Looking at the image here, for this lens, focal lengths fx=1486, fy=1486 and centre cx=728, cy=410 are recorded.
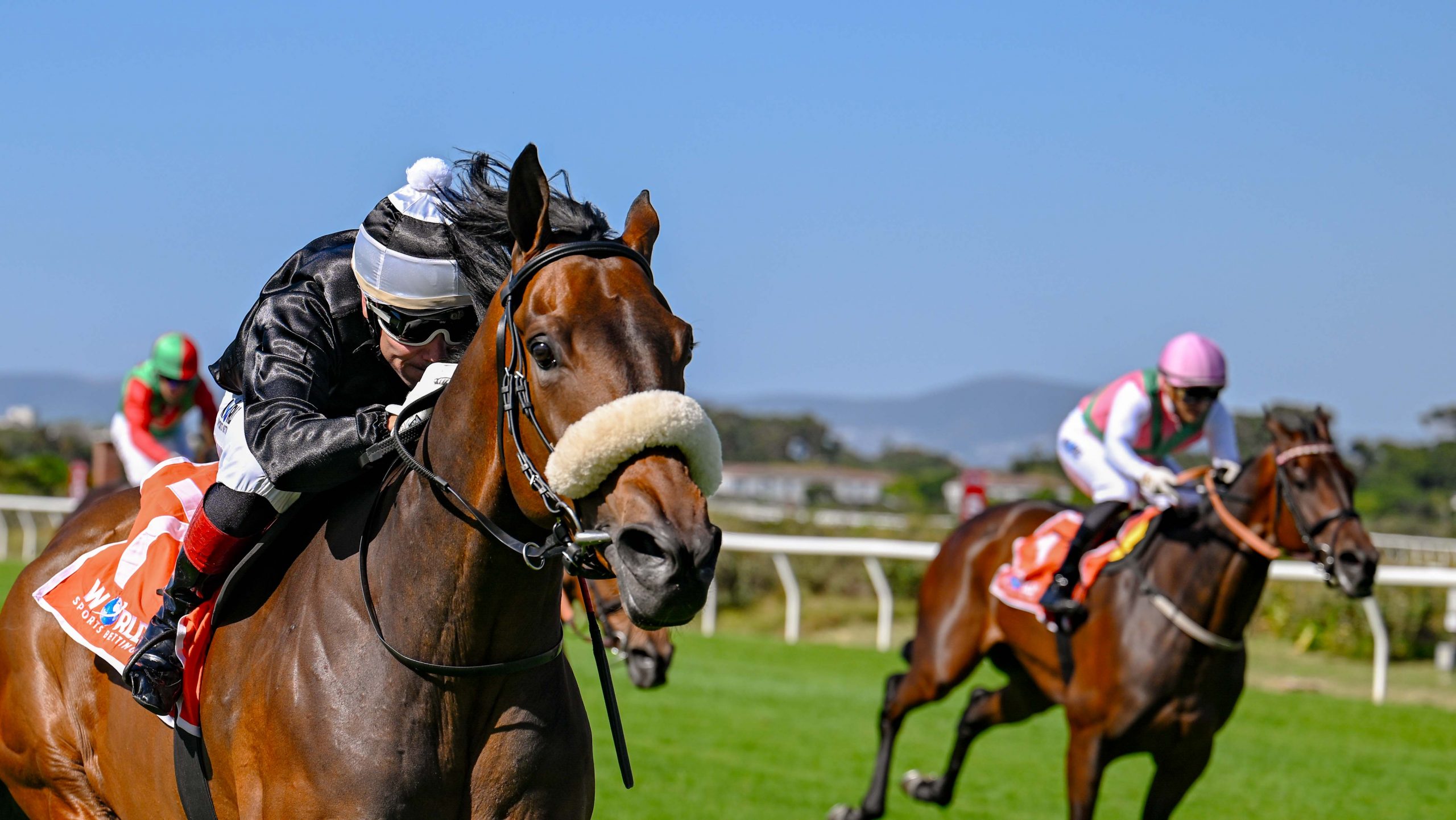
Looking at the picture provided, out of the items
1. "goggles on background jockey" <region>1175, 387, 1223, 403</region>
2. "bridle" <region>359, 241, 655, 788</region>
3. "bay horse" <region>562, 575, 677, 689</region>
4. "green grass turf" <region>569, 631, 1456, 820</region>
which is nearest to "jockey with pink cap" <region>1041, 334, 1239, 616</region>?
"goggles on background jockey" <region>1175, 387, 1223, 403</region>

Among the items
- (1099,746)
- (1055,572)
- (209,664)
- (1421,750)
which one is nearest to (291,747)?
(209,664)

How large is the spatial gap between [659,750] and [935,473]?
47355mm

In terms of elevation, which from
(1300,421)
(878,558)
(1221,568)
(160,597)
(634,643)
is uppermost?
(160,597)

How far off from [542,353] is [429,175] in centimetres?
85

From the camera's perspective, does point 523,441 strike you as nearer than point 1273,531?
Yes

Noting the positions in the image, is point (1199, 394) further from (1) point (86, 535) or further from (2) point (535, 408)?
(2) point (535, 408)

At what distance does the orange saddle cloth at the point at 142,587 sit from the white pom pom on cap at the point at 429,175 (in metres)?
0.86

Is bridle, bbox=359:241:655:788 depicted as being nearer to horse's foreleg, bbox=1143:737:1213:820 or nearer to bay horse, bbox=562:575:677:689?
bay horse, bbox=562:575:677:689

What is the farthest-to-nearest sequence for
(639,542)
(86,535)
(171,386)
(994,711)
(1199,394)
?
1. (171,386)
2. (994,711)
3. (1199,394)
4. (86,535)
5. (639,542)

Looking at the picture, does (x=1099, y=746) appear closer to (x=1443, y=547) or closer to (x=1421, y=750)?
(x=1421, y=750)

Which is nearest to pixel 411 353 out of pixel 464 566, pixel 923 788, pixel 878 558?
pixel 464 566

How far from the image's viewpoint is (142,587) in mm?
3168

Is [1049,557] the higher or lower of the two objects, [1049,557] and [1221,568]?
the lower

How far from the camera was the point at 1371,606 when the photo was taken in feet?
29.1
